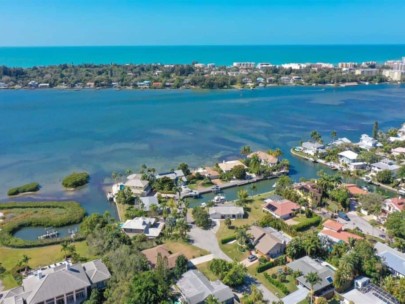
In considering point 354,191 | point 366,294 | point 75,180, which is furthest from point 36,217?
point 354,191

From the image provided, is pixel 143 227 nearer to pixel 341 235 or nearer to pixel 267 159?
pixel 341 235

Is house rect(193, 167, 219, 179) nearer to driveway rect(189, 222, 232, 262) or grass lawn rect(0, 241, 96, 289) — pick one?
driveway rect(189, 222, 232, 262)

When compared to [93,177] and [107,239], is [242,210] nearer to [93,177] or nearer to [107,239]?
[107,239]

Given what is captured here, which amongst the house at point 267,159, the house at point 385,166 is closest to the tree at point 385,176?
the house at point 385,166

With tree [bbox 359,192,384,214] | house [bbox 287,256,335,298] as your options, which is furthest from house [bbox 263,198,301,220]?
house [bbox 287,256,335,298]

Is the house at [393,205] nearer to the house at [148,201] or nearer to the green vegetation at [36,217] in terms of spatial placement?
the house at [148,201]

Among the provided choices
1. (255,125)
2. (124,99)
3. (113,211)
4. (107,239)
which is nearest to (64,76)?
(124,99)
